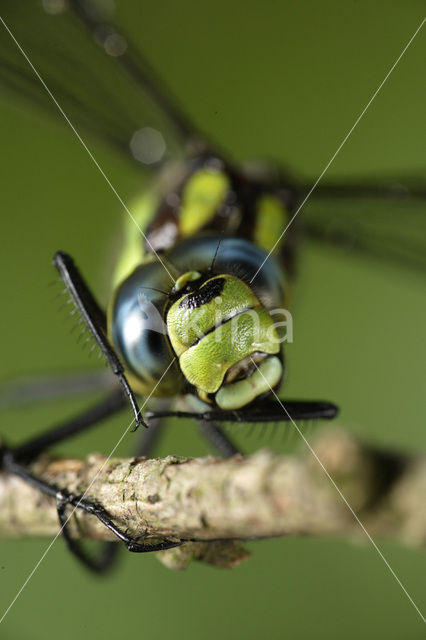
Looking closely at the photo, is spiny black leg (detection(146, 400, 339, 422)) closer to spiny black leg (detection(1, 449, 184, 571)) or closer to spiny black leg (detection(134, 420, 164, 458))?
spiny black leg (detection(1, 449, 184, 571))

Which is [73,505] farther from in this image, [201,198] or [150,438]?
[150,438]

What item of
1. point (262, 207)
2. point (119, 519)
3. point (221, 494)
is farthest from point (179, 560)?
point (262, 207)

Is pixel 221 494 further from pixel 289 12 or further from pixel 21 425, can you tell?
pixel 289 12

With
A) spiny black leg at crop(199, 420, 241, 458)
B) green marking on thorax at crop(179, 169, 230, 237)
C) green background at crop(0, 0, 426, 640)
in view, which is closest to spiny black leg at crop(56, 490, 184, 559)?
spiny black leg at crop(199, 420, 241, 458)

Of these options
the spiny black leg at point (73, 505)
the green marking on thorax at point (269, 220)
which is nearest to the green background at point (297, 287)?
the green marking on thorax at point (269, 220)

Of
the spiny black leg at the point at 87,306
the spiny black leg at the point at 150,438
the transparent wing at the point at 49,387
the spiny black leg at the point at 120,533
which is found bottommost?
the spiny black leg at the point at 150,438

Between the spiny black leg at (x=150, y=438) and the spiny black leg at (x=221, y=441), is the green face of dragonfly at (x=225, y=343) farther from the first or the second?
the spiny black leg at (x=150, y=438)

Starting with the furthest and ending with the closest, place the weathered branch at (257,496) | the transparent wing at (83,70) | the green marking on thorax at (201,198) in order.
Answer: the transparent wing at (83,70), the green marking on thorax at (201,198), the weathered branch at (257,496)
